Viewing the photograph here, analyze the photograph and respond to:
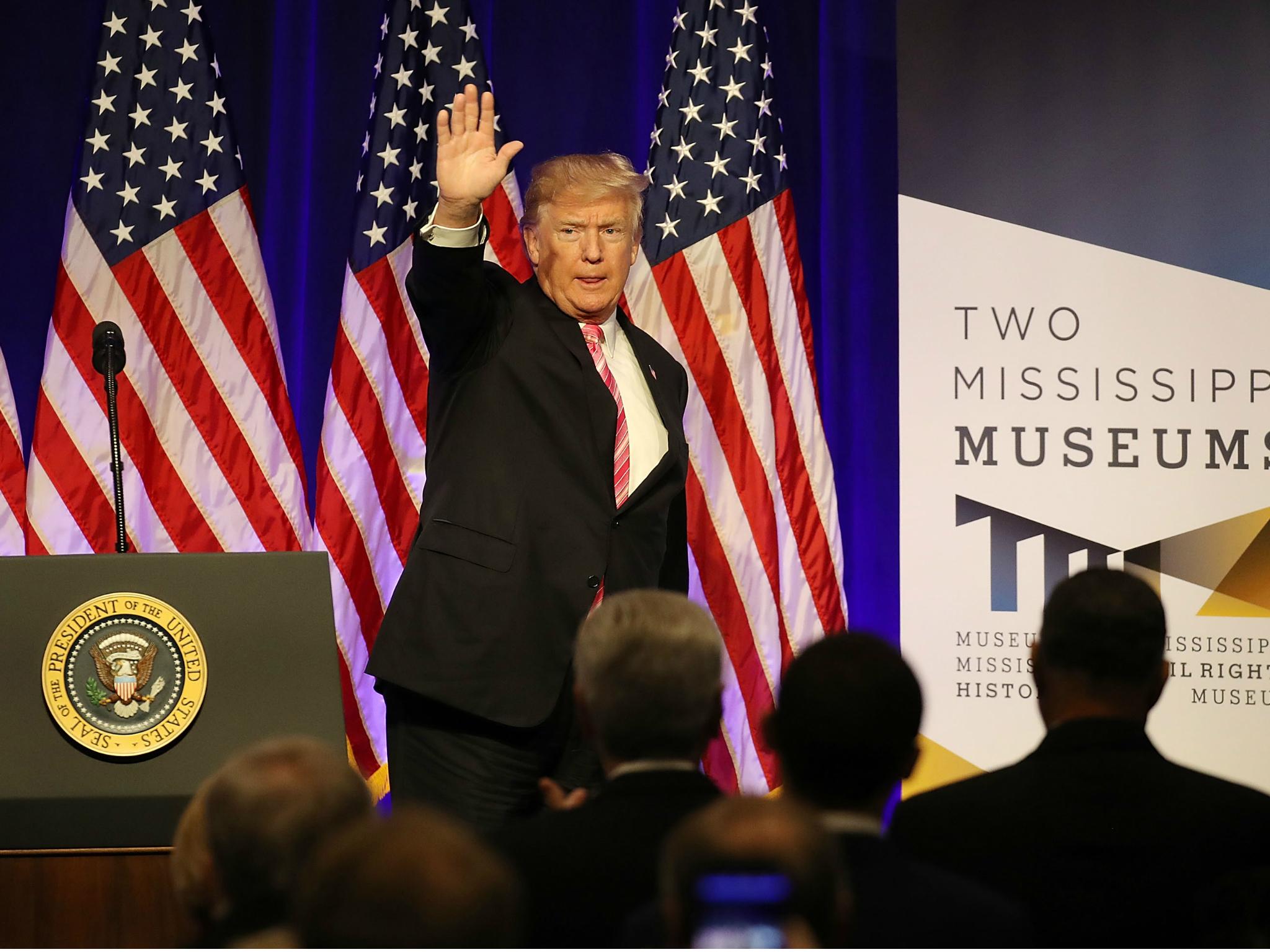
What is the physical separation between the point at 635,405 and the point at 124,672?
1.19m

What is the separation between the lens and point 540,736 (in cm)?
296

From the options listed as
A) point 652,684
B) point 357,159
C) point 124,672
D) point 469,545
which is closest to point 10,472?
point 357,159

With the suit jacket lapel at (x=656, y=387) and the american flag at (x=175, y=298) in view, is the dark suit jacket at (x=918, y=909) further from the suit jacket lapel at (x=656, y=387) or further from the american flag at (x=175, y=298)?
the american flag at (x=175, y=298)

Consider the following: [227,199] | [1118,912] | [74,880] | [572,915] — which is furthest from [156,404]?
[1118,912]

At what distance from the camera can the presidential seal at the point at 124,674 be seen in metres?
2.88

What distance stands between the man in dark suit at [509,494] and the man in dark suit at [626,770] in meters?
0.98

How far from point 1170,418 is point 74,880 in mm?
3086

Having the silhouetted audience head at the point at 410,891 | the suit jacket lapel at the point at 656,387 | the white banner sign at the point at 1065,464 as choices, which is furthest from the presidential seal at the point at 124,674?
the white banner sign at the point at 1065,464

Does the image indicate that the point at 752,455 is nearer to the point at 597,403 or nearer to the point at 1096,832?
the point at 597,403

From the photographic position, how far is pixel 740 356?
13.5ft

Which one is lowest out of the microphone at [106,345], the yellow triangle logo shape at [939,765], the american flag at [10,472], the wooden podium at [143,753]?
the yellow triangle logo shape at [939,765]

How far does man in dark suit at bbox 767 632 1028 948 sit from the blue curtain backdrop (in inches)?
106

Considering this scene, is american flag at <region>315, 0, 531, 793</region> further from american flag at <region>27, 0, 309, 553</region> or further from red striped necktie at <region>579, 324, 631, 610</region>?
red striped necktie at <region>579, 324, 631, 610</region>

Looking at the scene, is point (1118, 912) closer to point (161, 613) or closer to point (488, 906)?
point (488, 906)
